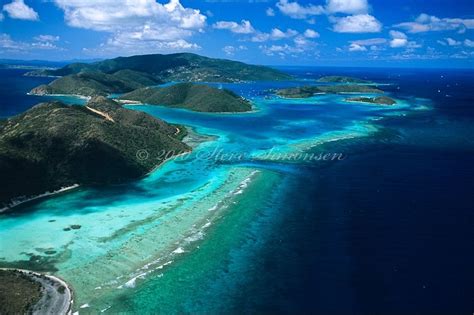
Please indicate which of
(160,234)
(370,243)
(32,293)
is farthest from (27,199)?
(370,243)

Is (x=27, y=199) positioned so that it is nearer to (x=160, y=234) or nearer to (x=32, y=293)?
(x=160, y=234)

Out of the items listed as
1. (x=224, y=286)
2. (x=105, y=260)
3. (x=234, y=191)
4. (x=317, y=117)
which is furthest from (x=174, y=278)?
(x=317, y=117)

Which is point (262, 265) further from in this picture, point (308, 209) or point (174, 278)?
point (308, 209)

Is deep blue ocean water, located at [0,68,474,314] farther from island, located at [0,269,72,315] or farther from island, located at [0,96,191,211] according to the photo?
island, located at [0,96,191,211]

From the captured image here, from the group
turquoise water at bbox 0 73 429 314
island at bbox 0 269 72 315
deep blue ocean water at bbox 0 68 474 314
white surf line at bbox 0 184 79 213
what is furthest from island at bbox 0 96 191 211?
deep blue ocean water at bbox 0 68 474 314

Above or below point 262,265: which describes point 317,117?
above

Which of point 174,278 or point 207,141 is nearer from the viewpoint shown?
point 174,278
